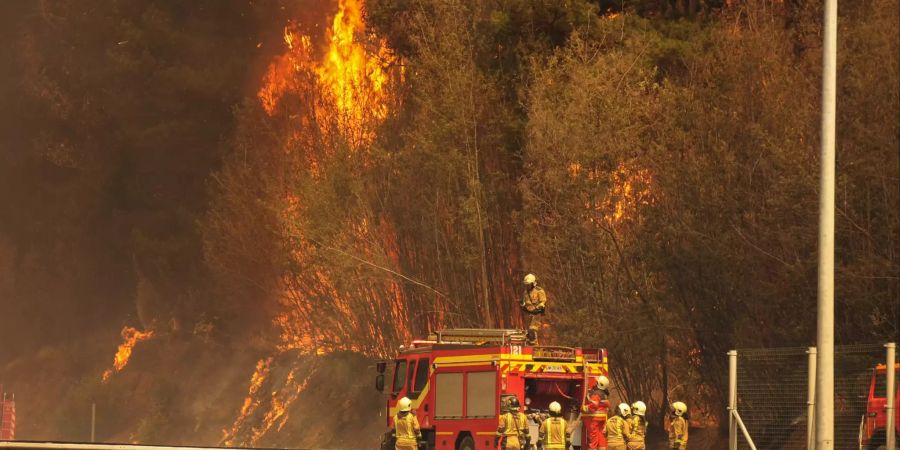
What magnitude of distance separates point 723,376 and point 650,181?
4.97m

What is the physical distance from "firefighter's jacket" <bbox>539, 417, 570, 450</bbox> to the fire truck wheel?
3005 mm

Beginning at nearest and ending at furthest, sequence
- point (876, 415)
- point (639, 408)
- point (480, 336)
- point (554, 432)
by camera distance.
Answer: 1. point (876, 415)
2. point (639, 408)
3. point (554, 432)
4. point (480, 336)

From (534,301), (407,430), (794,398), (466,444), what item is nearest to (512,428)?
(407,430)

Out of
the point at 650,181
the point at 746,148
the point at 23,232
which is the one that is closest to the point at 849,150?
the point at 746,148

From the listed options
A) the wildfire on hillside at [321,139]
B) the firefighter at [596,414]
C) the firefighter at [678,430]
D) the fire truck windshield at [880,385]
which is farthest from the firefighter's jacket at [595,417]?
the wildfire on hillside at [321,139]

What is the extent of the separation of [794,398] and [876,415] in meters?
1.98

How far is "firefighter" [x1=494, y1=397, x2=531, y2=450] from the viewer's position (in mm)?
21953

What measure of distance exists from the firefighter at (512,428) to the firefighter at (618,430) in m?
1.73

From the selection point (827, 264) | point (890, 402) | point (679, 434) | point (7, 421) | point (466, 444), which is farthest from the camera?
point (7, 421)

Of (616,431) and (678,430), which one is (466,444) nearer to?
(616,431)

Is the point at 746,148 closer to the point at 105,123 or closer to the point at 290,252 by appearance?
the point at 290,252

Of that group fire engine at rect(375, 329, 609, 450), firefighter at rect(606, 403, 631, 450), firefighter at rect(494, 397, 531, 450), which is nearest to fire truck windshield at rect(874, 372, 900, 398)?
firefighter at rect(606, 403, 631, 450)

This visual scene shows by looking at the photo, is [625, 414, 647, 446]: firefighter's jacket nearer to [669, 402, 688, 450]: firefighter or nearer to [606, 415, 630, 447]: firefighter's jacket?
[606, 415, 630, 447]: firefighter's jacket

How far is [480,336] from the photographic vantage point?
25.5 m
